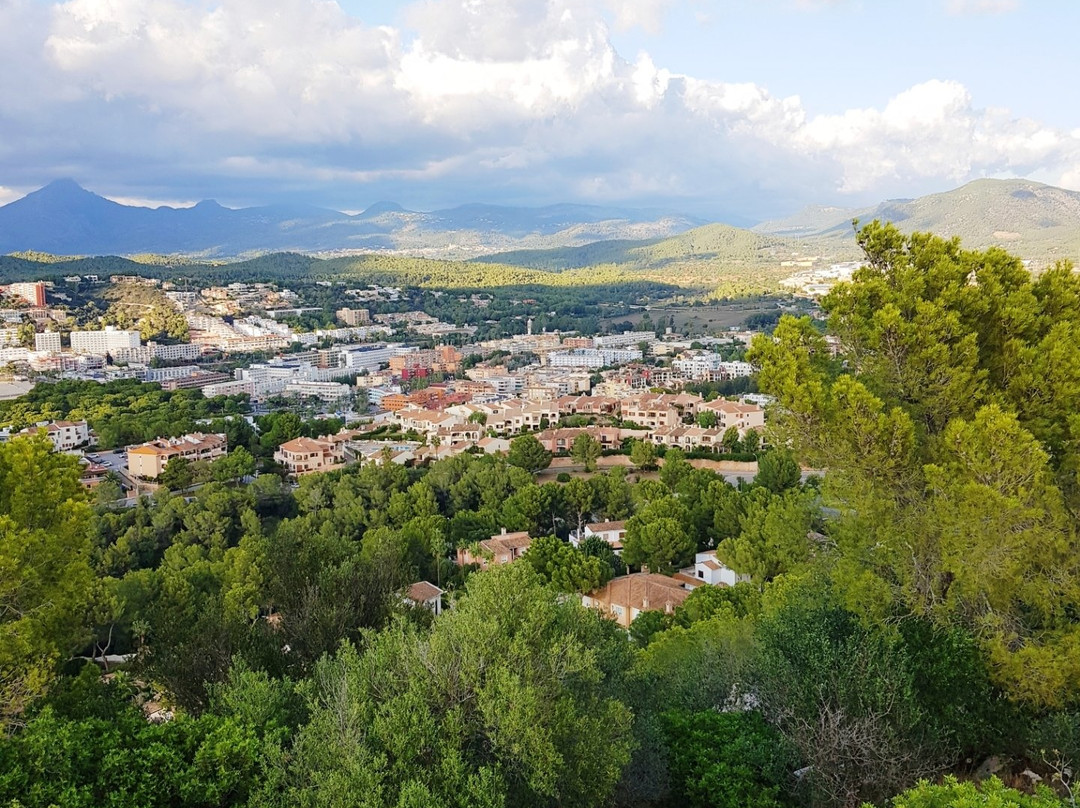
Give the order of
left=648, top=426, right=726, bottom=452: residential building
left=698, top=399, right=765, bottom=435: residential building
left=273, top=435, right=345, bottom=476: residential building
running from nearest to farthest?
1. left=273, top=435, right=345, bottom=476: residential building
2. left=648, top=426, right=726, bottom=452: residential building
3. left=698, top=399, right=765, bottom=435: residential building

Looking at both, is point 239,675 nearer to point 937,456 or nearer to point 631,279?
point 937,456

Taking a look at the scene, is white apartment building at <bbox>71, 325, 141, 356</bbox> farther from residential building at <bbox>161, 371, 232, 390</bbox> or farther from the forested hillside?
the forested hillside

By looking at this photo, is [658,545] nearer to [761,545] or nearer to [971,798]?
[761,545]

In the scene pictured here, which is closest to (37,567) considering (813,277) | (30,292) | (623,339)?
(623,339)

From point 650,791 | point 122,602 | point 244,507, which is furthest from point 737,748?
point 244,507

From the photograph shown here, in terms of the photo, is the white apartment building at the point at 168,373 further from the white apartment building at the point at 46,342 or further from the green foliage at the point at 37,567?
the green foliage at the point at 37,567

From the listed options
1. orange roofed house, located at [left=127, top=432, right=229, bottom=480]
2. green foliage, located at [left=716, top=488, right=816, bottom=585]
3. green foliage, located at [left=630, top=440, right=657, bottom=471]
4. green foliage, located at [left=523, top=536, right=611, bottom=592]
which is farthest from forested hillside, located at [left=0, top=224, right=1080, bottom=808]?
orange roofed house, located at [left=127, top=432, right=229, bottom=480]

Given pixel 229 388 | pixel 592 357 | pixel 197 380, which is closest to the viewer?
pixel 229 388
